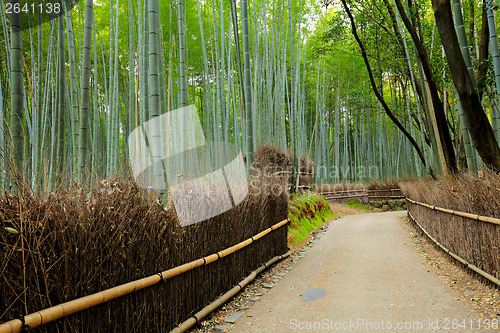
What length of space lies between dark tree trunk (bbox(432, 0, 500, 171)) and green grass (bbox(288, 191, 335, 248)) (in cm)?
276

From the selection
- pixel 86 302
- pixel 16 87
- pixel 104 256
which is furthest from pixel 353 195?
pixel 86 302

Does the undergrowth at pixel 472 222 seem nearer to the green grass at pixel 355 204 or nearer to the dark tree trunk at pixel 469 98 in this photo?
the dark tree trunk at pixel 469 98

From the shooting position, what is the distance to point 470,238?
2996 millimetres

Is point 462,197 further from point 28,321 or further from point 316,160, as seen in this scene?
point 316,160

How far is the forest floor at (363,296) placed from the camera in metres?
2.22

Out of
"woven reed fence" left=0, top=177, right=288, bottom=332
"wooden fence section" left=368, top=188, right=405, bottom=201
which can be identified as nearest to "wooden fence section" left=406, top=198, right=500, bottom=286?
"woven reed fence" left=0, top=177, right=288, bottom=332

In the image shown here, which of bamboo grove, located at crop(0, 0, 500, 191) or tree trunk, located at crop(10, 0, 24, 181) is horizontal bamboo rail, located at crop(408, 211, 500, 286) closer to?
bamboo grove, located at crop(0, 0, 500, 191)

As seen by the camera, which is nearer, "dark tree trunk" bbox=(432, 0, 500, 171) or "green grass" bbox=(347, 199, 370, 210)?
"dark tree trunk" bbox=(432, 0, 500, 171)

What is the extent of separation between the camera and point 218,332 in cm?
218

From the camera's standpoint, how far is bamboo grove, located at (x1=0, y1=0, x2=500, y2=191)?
8.30 feet

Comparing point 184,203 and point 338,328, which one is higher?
point 184,203

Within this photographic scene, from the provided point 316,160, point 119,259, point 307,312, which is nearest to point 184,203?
point 119,259

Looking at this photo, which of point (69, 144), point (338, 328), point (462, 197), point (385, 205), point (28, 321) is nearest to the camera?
point (28, 321)

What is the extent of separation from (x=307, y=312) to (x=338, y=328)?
32 centimetres
